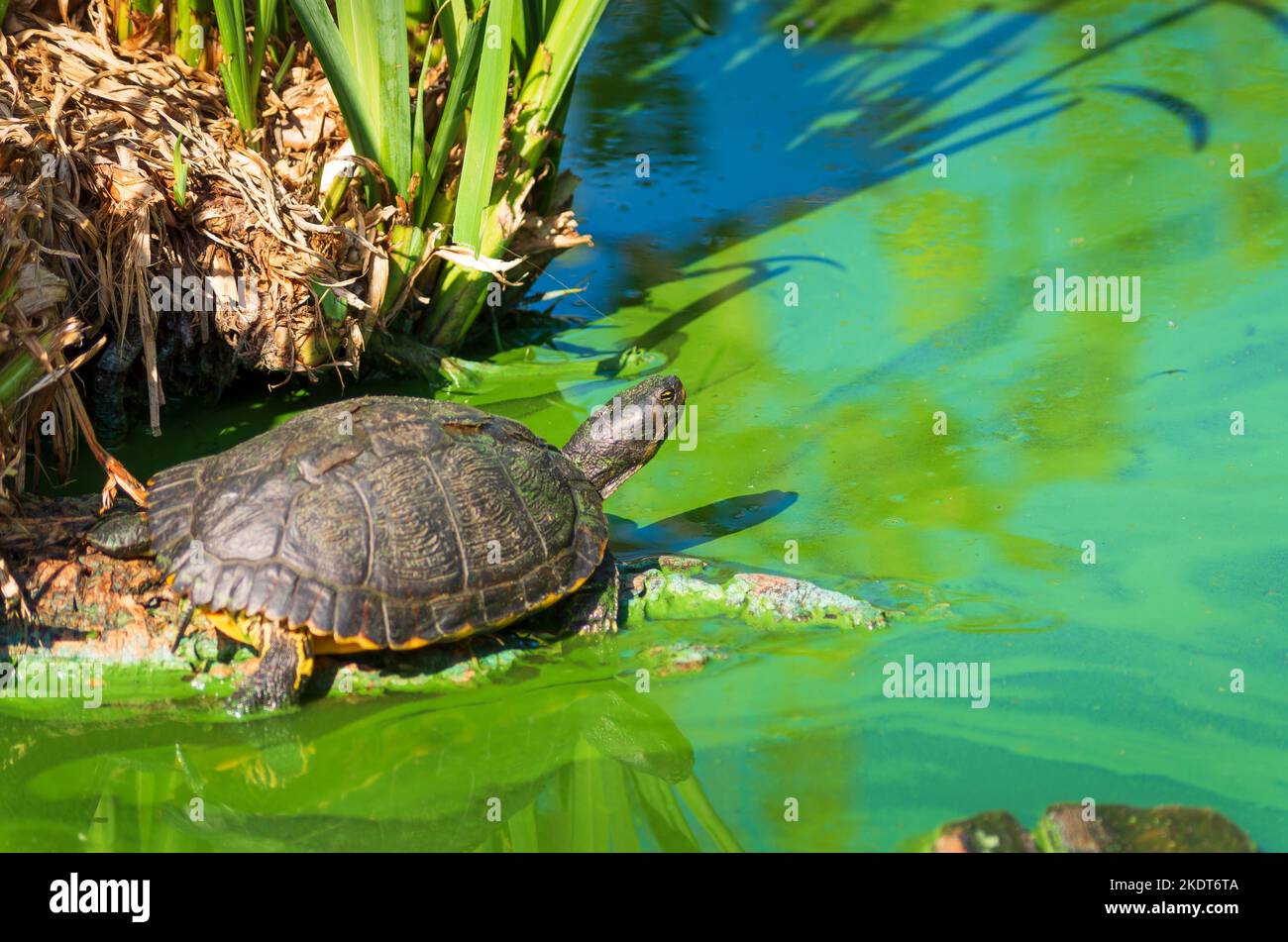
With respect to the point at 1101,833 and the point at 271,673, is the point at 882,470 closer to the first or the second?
the point at 1101,833

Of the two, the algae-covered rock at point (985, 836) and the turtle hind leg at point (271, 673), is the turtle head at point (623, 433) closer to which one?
the turtle hind leg at point (271, 673)

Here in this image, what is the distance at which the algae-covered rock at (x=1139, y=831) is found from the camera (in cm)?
316

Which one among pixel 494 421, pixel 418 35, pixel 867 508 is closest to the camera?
pixel 494 421

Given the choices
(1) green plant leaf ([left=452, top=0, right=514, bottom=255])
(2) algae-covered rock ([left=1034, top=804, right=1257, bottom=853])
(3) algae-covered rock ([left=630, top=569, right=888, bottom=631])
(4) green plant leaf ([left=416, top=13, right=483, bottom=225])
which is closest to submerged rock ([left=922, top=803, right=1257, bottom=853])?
(2) algae-covered rock ([left=1034, top=804, right=1257, bottom=853])

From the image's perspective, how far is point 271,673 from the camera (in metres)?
3.56

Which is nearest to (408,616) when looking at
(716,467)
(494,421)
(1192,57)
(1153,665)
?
(494,421)

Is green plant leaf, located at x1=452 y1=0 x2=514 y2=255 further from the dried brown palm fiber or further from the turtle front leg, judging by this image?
the turtle front leg

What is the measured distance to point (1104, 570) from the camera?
424 centimetres

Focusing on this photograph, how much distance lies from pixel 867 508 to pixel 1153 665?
1.20 meters

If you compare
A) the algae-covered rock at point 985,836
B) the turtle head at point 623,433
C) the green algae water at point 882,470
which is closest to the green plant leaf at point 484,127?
the green algae water at point 882,470

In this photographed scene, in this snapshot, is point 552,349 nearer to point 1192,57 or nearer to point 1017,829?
point 1017,829

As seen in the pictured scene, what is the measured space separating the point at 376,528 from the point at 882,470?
6.90 feet

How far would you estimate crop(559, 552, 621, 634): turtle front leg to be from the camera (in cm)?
400

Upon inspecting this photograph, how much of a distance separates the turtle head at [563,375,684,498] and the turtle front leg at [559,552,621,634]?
579 millimetres
